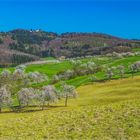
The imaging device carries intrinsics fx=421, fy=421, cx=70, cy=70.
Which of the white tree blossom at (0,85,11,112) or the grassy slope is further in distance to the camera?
the white tree blossom at (0,85,11,112)

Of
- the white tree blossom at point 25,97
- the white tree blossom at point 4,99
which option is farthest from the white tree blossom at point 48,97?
the white tree blossom at point 4,99

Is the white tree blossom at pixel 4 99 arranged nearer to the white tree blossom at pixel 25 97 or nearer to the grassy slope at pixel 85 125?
the white tree blossom at pixel 25 97

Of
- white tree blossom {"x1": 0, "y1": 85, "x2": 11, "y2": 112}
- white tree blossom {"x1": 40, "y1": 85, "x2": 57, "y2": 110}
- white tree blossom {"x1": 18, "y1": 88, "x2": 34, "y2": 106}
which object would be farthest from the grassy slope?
white tree blossom {"x1": 18, "y1": 88, "x2": 34, "y2": 106}

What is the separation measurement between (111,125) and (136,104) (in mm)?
9297

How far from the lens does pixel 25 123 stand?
4656 centimetres

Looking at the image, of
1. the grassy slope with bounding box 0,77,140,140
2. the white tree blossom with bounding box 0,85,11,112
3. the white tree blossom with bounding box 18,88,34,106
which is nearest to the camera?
the grassy slope with bounding box 0,77,140,140

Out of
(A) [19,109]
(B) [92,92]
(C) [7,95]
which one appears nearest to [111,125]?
(A) [19,109]

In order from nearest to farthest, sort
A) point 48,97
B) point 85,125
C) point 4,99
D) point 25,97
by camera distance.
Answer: point 85,125, point 48,97, point 25,97, point 4,99

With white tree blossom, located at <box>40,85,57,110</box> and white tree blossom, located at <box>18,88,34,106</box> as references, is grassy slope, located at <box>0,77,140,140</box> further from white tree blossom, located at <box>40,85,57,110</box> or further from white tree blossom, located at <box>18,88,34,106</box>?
white tree blossom, located at <box>18,88,34,106</box>

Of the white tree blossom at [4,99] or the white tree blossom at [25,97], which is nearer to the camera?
the white tree blossom at [4,99]

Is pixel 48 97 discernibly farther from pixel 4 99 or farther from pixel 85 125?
pixel 85 125

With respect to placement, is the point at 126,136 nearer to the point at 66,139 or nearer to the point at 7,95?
the point at 66,139

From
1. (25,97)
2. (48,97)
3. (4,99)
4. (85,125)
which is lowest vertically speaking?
(85,125)

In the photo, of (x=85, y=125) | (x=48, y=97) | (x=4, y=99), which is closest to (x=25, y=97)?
(x=4, y=99)
